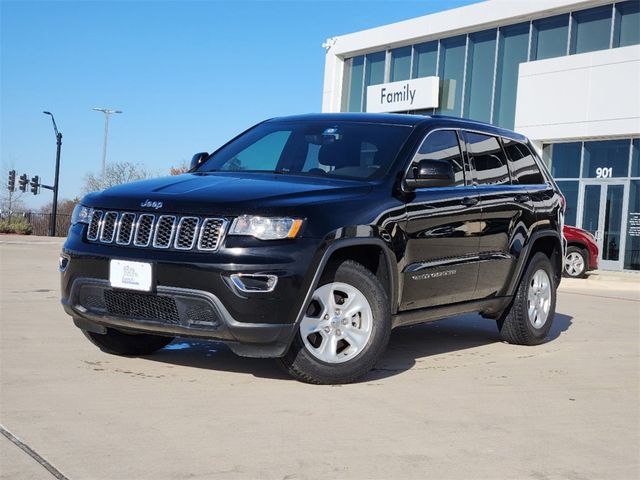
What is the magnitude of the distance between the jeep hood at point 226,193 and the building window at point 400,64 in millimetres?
26234

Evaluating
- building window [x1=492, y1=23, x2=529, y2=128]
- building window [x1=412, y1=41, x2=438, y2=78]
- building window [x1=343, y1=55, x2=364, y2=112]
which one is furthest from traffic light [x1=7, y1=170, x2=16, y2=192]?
building window [x1=492, y1=23, x2=529, y2=128]

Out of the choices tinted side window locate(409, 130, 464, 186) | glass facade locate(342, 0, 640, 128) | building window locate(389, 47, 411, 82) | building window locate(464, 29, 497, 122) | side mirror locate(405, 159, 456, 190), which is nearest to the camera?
side mirror locate(405, 159, 456, 190)

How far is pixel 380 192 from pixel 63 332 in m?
3.01

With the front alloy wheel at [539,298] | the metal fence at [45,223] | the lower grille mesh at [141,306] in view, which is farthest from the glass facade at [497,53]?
the metal fence at [45,223]

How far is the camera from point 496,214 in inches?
266

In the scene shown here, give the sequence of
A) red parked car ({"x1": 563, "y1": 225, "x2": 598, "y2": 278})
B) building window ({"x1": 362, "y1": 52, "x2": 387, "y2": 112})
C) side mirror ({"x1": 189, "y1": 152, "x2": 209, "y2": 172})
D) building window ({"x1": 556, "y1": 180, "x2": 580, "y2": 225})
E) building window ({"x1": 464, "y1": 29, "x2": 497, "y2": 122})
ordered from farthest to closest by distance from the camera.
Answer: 1. building window ({"x1": 362, "y1": 52, "x2": 387, "y2": 112})
2. building window ({"x1": 464, "y1": 29, "x2": 497, "y2": 122})
3. building window ({"x1": 556, "y1": 180, "x2": 580, "y2": 225})
4. red parked car ({"x1": 563, "y1": 225, "x2": 598, "y2": 278})
5. side mirror ({"x1": 189, "y1": 152, "x2": 209, "y2": 172})

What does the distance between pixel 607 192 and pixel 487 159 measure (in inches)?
698

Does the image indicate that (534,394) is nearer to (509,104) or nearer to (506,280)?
(506,280)

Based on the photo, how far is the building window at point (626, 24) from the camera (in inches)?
920

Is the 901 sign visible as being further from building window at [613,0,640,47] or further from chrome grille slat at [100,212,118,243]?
chrome grille slat at [100,212,118,243]

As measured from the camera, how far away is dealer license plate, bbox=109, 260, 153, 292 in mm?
4887

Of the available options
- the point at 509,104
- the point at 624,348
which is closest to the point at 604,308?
the point at 624,348

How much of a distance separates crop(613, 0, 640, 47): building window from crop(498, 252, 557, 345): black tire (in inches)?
712

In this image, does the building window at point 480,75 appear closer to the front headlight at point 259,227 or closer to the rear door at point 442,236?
the rear door at point 442,236
